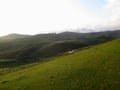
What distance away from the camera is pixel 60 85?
29.5 m

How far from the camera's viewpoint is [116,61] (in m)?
36.4

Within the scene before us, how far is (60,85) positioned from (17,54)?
542 ft

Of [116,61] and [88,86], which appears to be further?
[116,61]

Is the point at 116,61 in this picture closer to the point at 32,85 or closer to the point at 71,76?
the point at 71,76

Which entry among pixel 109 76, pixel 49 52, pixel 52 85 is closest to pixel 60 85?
pixel 52 85

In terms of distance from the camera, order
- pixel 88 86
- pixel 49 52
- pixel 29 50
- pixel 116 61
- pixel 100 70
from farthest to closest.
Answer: pixel 29 50 → pixel 49 52 → pixel 116 61 → pixel 100 70 → pixel 88 86

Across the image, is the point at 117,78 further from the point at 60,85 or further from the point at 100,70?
the point at 60,85

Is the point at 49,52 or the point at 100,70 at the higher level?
the point at 100,70

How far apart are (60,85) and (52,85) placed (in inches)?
66.4

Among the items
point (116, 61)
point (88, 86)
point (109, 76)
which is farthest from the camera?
point (116, 61)

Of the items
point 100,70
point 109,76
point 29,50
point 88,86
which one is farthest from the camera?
point 29,50

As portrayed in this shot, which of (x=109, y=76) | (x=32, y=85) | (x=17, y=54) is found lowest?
(x=17, y=54)

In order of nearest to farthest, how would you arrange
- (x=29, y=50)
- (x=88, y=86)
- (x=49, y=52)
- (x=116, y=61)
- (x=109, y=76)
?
(x=88, y=86) → (x=109, y=76) → (x=116, y=61) → (x=49, y=52) → (x=29, y=50)

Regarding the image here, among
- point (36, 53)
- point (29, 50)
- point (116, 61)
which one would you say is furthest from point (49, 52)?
point (116, 61)
